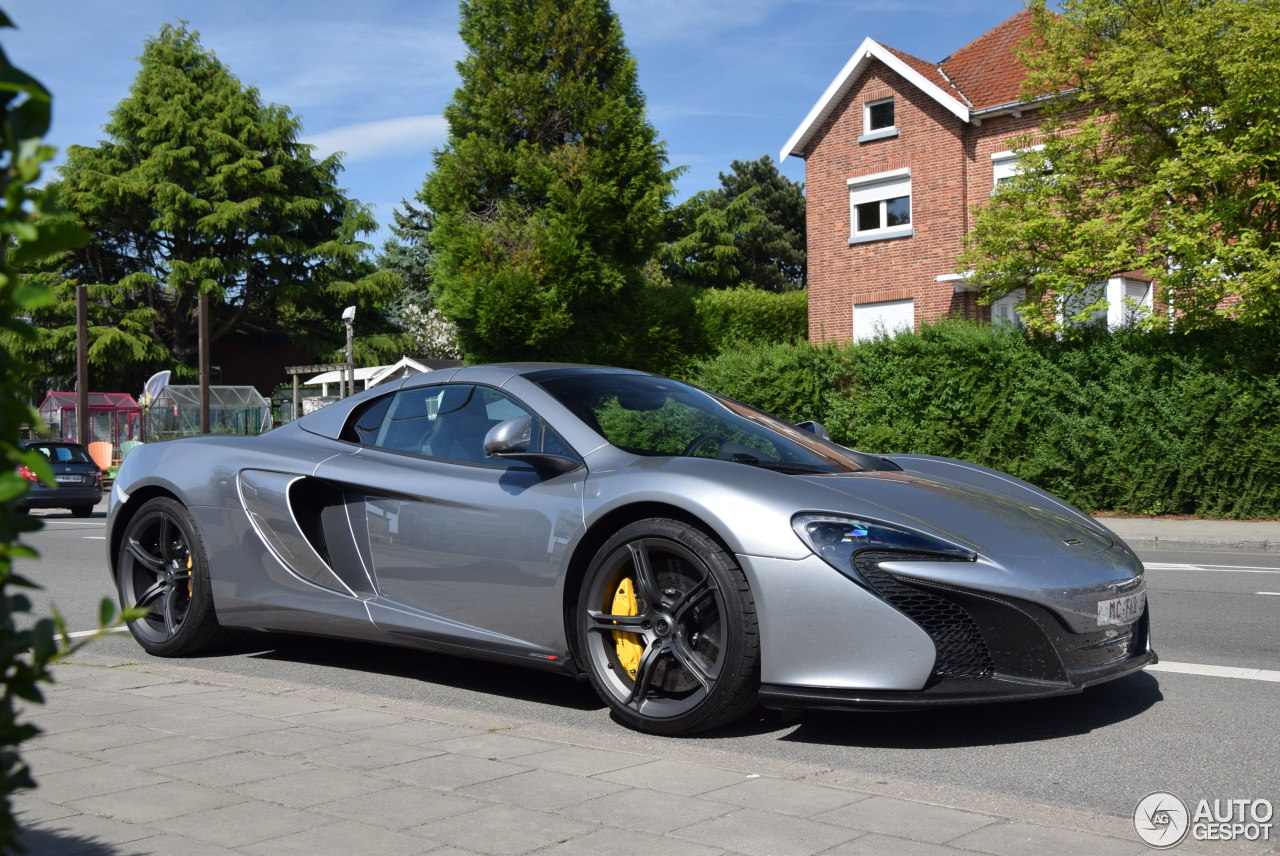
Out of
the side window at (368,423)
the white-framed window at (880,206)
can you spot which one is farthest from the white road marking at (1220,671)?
the white-framed window at (880,206)

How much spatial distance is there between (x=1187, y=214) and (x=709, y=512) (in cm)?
1379

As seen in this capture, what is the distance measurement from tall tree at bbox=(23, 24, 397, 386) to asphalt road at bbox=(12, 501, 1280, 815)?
46205mm

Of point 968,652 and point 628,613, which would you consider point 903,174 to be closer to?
point 628,613

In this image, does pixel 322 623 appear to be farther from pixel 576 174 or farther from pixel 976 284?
pixel 576 174

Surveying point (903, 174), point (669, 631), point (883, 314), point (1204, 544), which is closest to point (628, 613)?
point (669, 631)

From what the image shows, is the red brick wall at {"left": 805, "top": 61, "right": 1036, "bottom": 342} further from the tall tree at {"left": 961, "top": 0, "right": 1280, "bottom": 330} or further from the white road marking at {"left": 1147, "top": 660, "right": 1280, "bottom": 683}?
the white road marking at {"left": 1147, "top": 660, "right": 1280, "bottom": 683}

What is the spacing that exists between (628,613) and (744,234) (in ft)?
189

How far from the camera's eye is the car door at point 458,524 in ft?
15.3

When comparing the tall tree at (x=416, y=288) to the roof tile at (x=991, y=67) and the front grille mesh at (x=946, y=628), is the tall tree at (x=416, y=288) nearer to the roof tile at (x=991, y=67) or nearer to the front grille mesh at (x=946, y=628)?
the roof tile at (x=991, y=67)

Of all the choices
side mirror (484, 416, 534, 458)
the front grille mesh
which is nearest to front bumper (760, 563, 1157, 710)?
the front grille mesh

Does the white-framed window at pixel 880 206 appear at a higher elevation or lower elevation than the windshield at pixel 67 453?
higher

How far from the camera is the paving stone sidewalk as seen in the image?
3.03m

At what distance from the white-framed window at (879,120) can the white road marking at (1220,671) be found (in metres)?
23.5

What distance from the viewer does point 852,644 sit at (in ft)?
12.9
